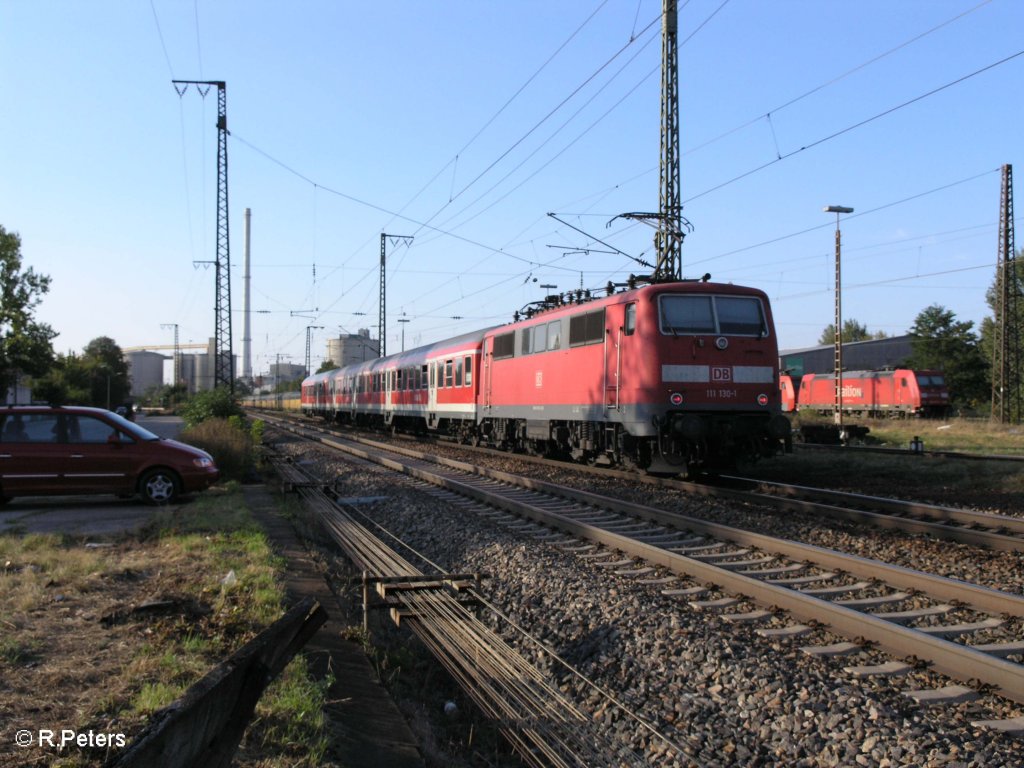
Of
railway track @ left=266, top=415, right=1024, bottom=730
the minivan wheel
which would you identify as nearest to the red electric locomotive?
railway track @ left=266, top=415, right=1024, bottom=730

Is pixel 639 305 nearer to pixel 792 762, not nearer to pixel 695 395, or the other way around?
pixel 695 395

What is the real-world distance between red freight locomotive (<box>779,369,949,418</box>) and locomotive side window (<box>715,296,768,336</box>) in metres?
26.1

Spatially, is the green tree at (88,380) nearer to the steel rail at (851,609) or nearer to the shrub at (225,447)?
the shrub at (225,447)

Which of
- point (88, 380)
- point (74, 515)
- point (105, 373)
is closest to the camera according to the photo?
point (74, 515)

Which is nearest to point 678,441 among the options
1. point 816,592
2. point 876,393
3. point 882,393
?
point 816,592

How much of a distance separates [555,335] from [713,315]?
4.24 metres

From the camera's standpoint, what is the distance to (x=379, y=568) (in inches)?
321

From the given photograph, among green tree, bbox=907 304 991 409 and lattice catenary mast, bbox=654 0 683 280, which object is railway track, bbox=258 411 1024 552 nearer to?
lattice catenary mast, bbox=654 0 683 280

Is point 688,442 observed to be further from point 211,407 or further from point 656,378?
point 211,407

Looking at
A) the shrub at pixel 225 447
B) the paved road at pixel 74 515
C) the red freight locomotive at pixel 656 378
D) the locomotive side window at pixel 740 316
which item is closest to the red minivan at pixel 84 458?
the paved road at pixel 74 515

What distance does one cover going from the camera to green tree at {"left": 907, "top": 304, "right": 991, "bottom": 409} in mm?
59688

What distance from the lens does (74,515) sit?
11188 mm

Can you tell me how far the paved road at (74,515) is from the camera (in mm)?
9859

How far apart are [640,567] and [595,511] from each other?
3.45 m
